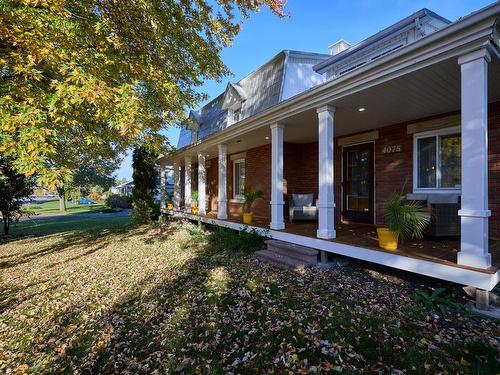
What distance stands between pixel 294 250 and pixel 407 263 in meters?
2.12

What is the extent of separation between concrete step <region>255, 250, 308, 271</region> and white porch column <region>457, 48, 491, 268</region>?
2450mm

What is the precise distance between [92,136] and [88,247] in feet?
17.4

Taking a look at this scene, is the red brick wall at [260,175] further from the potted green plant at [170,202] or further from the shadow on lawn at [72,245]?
the shadow on lawn at [72,245]

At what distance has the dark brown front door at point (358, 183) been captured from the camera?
23.2 feet

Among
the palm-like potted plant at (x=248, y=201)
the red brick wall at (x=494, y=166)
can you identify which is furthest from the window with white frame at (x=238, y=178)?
the red brick wall at (x=494, y=166)

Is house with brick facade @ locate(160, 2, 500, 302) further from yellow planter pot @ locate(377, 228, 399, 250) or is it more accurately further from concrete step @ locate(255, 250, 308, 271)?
concrete step @ locate(255, 250, 308, 271)

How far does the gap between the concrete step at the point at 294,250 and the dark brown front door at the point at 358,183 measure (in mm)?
2791

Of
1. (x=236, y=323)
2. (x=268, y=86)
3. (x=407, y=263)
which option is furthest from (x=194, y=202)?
(x=407, y=263)

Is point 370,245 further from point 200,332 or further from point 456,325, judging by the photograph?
point 200,332

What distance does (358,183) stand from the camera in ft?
24.4

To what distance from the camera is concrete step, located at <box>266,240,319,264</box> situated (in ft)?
16.3

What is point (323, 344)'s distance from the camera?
2766mm

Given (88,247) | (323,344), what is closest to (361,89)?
(323,344)

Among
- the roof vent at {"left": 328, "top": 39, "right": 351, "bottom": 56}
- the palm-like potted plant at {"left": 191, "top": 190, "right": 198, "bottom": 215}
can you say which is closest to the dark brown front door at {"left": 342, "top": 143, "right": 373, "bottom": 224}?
the roof vent at {"left": 328, "top": 39, "right": 351, "bottom": 56}
